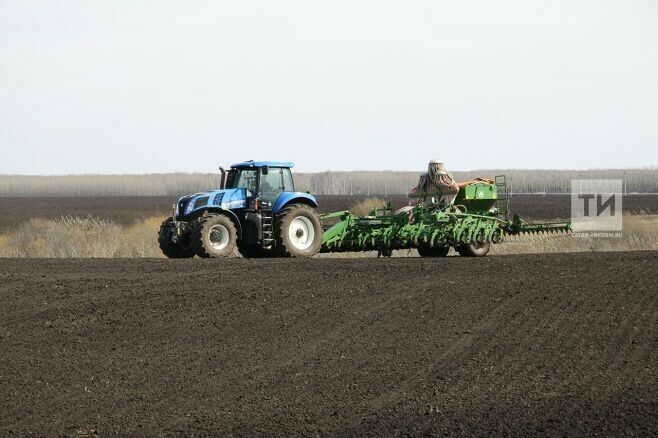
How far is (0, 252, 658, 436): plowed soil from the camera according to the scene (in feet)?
28.3

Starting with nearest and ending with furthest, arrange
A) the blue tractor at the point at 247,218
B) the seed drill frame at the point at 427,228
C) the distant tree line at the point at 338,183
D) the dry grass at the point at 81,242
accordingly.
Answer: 1. the blue tractor at the point at 247,218
2. the seed drill frame at the point at 427,228
3. the dry grass at the point at 81,242
4. the distant tree line at the point at 338,183

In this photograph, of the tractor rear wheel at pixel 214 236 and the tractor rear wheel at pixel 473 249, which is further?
the tractor rear wheel at pixel 473 249

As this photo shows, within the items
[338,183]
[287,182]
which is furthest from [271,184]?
[338,183]

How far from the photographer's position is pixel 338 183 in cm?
9900

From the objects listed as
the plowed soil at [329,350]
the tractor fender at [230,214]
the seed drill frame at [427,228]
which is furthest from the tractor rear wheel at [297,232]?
the plowed soil at [329,350]

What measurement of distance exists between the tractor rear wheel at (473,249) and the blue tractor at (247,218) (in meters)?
3.55

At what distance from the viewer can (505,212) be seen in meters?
22.4

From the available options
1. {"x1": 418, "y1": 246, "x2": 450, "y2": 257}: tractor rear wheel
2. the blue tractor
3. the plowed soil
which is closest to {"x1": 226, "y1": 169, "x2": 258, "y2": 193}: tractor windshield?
the blue tractor

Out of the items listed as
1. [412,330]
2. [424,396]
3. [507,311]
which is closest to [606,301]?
[507,311]

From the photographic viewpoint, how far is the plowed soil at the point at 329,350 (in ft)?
28.3

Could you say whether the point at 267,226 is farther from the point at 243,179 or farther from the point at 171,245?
the point at 171,245

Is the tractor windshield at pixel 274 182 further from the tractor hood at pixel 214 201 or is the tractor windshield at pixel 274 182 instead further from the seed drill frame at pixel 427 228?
the seed drill frame at pixel 427 228

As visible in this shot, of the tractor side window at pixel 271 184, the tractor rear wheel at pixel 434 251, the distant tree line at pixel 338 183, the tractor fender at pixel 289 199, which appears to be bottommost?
the distant tree line at pixel 338 183

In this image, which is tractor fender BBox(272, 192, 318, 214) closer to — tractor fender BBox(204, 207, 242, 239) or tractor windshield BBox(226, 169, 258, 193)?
tractor windshield BBox(226, 169, 258, 193)
